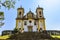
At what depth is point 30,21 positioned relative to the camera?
4816 cm

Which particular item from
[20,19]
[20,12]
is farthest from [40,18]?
[20,12]

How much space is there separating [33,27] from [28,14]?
5.06 metres

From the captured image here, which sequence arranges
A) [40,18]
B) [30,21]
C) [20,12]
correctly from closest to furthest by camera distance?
1. [40,18]
2. [30,21]
3. [20,12]

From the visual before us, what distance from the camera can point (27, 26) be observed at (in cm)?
4691

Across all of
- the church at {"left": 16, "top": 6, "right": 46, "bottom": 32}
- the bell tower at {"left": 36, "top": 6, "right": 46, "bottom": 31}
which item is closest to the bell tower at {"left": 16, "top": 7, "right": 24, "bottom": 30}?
the church at {"left": 16, "top": 6, "right": 46, "bottom": 32}

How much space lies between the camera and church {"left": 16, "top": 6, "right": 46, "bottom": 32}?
46669 mm

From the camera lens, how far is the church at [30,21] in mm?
46669

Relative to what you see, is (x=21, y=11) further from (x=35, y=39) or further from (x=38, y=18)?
(x=35, y=39)

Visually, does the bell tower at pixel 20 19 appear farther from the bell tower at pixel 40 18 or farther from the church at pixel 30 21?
the bell tower at pixel 40 18

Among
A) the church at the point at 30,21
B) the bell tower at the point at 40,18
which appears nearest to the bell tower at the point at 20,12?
the church at the point at 30,21

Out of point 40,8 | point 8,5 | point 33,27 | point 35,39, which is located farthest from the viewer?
point 40,8

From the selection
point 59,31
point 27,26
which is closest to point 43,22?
point 27,26

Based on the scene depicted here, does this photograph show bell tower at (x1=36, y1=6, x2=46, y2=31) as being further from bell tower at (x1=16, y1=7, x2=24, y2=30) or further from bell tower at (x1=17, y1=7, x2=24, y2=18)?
bell tower at (x1=16, y1=7, x2=24, y2=30)

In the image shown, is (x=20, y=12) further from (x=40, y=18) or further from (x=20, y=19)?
(x=40, y=18)
